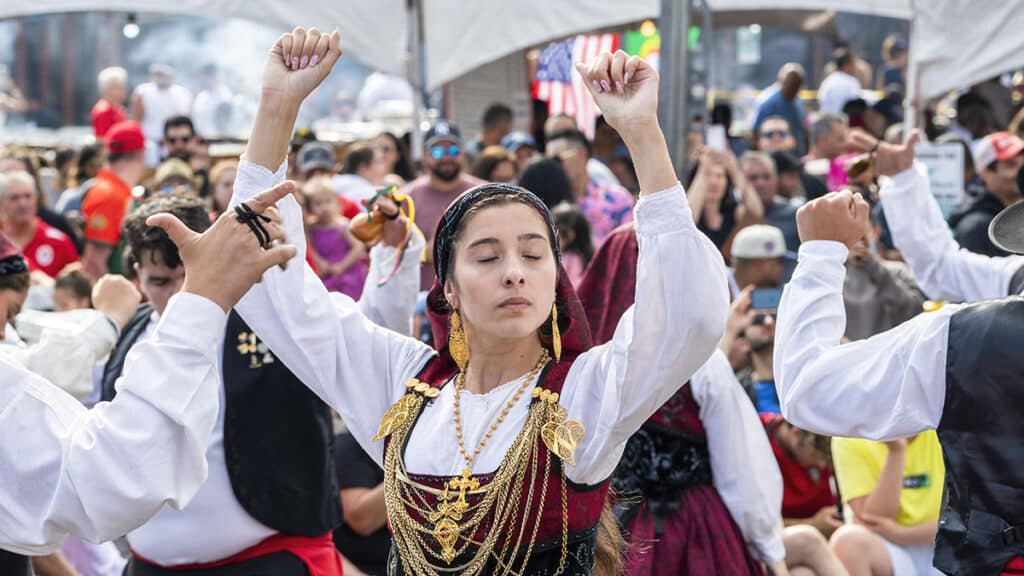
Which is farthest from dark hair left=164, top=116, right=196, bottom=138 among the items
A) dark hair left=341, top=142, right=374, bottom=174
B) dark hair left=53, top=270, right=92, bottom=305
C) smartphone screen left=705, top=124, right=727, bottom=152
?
smartphone screen left=705, top=124, right=727, bottom=152

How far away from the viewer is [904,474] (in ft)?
16.9

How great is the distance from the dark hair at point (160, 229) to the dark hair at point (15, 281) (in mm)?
318

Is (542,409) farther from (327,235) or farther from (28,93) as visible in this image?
(28,93)

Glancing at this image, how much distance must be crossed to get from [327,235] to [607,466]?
494 cm

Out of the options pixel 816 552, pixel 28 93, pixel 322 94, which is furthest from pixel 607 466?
pixel 28 93

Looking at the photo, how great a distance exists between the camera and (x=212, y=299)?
2402 mm

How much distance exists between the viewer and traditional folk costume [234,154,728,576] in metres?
2.64

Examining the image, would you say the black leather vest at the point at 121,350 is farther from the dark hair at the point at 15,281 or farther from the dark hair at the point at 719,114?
the dark hair at the point at 719,114

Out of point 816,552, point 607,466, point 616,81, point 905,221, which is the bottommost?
point 816,552

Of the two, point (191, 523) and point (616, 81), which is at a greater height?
point (616, 81)

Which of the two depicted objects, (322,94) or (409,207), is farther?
(322,94)

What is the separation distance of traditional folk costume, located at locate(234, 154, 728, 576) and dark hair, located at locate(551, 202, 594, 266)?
11.3 feet

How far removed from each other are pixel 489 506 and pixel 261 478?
1.21 m

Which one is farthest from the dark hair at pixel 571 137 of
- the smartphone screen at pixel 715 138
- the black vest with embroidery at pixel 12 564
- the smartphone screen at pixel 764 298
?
the black vest with embroidery at pixel 12 564
